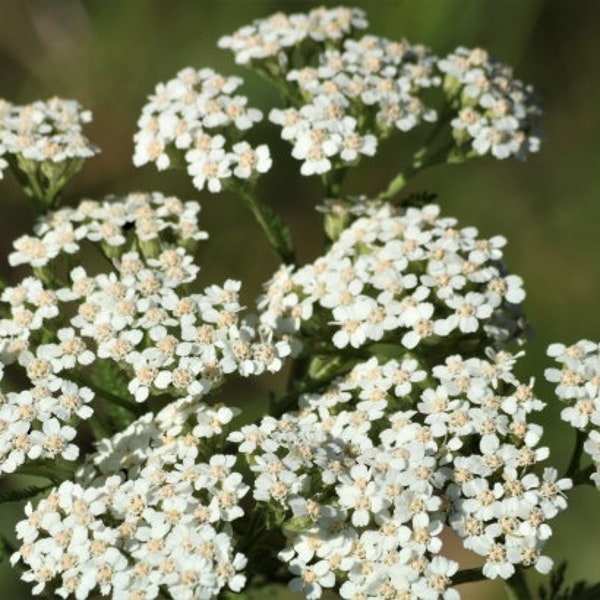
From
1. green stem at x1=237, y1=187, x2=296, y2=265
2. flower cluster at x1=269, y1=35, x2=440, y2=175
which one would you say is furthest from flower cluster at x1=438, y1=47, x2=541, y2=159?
green stem at x1=237, y1=187, x2=296, y2=265

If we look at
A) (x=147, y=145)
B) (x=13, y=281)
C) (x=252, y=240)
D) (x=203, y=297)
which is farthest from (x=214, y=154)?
(x=13, y=281)

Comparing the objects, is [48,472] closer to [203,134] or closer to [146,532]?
[146,532]

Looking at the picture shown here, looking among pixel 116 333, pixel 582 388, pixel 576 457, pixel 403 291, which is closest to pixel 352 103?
pixel 403 291

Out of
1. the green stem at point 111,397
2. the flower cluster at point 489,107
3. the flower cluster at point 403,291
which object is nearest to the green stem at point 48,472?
the green stem at point 111,397

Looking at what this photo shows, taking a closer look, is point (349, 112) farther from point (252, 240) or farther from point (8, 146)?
point (252, 240)

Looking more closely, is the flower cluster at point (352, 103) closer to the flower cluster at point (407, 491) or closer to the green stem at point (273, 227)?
the green stem at point (273, 227)

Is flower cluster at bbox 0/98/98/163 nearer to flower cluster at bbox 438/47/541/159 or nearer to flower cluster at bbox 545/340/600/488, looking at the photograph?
flower cluster at bbox 438/47/541/159
